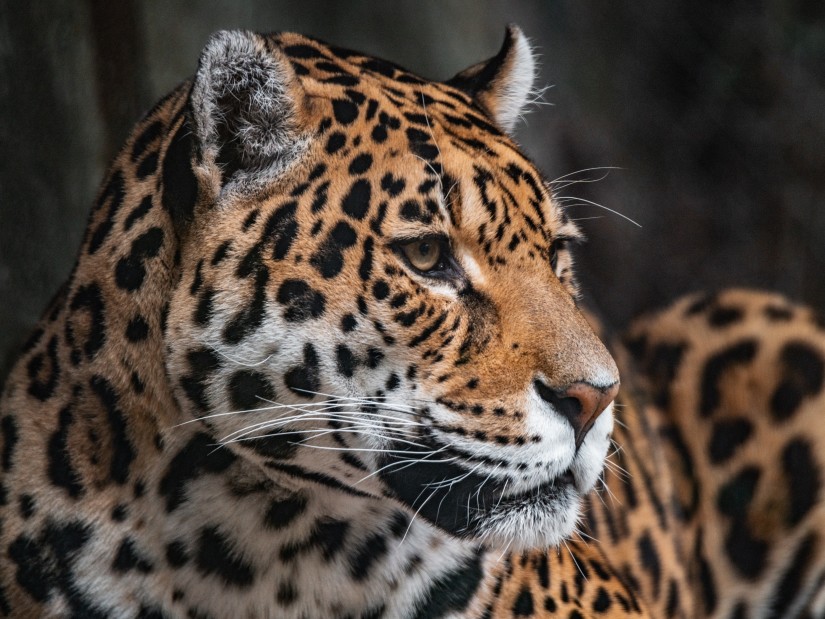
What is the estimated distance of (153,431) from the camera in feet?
10.2

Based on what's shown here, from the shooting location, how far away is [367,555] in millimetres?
3287

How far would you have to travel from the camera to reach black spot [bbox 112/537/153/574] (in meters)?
3.16

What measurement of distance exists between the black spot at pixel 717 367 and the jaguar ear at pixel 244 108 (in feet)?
10.3

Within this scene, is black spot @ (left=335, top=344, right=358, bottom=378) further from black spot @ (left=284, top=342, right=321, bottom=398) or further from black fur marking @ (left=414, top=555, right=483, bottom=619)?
black fur marking @ (left=414, top=555, right=483, bottom=619)

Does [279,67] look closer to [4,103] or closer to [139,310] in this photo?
[139,310]

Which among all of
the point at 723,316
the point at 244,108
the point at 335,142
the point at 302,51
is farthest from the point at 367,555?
the point at 723,316

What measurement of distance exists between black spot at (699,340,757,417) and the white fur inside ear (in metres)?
2.18

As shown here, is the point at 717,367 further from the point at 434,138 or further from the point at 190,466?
the point at 190,466

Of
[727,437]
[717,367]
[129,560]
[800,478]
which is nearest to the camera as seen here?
[129,560]

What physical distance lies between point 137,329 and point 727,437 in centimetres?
331

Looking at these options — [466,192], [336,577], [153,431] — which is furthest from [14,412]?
[466,192]

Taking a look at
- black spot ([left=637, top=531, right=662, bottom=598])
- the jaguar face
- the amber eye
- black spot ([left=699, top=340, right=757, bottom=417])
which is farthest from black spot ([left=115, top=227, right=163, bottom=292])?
black spot ([left=699, top=340, right=757, bottom=417])

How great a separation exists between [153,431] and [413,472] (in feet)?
2.43

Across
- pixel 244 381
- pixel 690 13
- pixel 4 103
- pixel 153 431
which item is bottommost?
pixel 153 431
